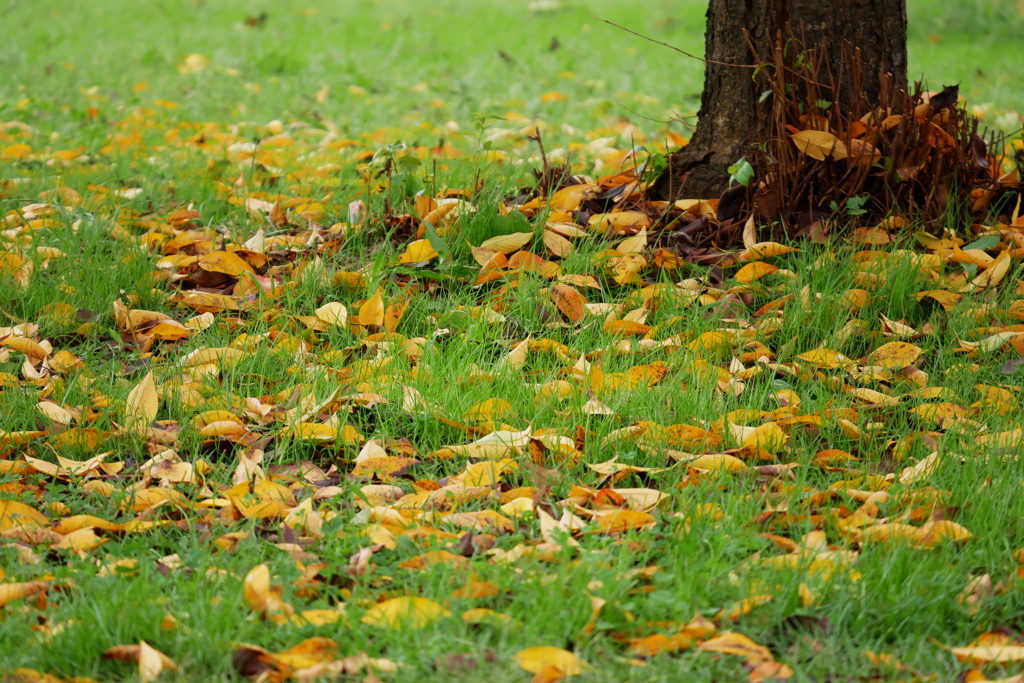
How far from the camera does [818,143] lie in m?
3.07

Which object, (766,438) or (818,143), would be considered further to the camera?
(818,143)

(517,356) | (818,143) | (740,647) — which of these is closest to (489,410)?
(517,356)

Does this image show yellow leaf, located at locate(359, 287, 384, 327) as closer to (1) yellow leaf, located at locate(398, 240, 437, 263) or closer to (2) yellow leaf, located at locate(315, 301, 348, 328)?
(2) yellow leaf, located at locate(315, 301, 348, 328)

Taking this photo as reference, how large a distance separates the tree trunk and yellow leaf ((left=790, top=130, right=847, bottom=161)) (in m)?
0.19

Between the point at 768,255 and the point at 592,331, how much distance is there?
69cm

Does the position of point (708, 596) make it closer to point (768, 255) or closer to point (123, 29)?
point (768, 255)

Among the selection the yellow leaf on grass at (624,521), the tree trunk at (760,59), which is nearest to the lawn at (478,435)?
the yellow leaf on grass at (624,521)

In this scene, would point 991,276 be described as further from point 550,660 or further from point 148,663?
point 148,663

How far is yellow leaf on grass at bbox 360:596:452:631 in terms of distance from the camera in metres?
1.56

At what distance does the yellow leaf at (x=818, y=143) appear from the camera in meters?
3.07

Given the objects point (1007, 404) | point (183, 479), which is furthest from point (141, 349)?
point (1007, 404)

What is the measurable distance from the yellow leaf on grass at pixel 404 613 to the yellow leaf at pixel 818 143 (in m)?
2.17

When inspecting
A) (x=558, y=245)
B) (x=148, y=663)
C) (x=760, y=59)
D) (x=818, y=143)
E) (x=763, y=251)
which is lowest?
(x=148, y=663)

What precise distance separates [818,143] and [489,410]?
1.56 meters
